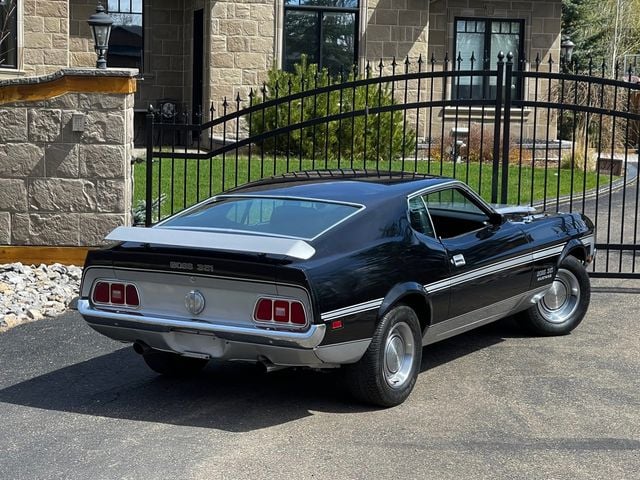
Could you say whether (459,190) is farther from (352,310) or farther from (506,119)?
(506,119)

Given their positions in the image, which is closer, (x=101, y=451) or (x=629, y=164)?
(x=101, y=451)

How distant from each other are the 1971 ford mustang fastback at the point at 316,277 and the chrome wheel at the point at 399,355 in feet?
0.03

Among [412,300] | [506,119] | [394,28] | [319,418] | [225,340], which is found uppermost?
[394,28]

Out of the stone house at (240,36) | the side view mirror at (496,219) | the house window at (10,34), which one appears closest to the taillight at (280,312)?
the side view mirror at (496,219)

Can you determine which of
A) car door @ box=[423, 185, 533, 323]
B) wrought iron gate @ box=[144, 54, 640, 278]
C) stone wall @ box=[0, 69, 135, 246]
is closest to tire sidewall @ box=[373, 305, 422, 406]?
car door @ box=[423, 185, 533, 323]

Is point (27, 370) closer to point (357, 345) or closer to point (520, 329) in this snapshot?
point (357, 345)

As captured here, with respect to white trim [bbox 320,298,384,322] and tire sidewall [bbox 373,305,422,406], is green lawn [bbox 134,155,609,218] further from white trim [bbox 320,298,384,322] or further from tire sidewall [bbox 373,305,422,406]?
white trim [bbox 320,298,384,322]

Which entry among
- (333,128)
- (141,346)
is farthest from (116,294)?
(333,128)

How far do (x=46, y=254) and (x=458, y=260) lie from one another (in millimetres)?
5277

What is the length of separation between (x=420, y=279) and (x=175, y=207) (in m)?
7.49

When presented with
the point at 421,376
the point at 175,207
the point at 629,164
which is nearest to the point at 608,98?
the point at 629,164

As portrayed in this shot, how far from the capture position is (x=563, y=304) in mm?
8992

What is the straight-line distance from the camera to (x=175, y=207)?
14148 millimetres

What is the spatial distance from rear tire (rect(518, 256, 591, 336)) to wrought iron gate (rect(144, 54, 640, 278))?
184 cm
